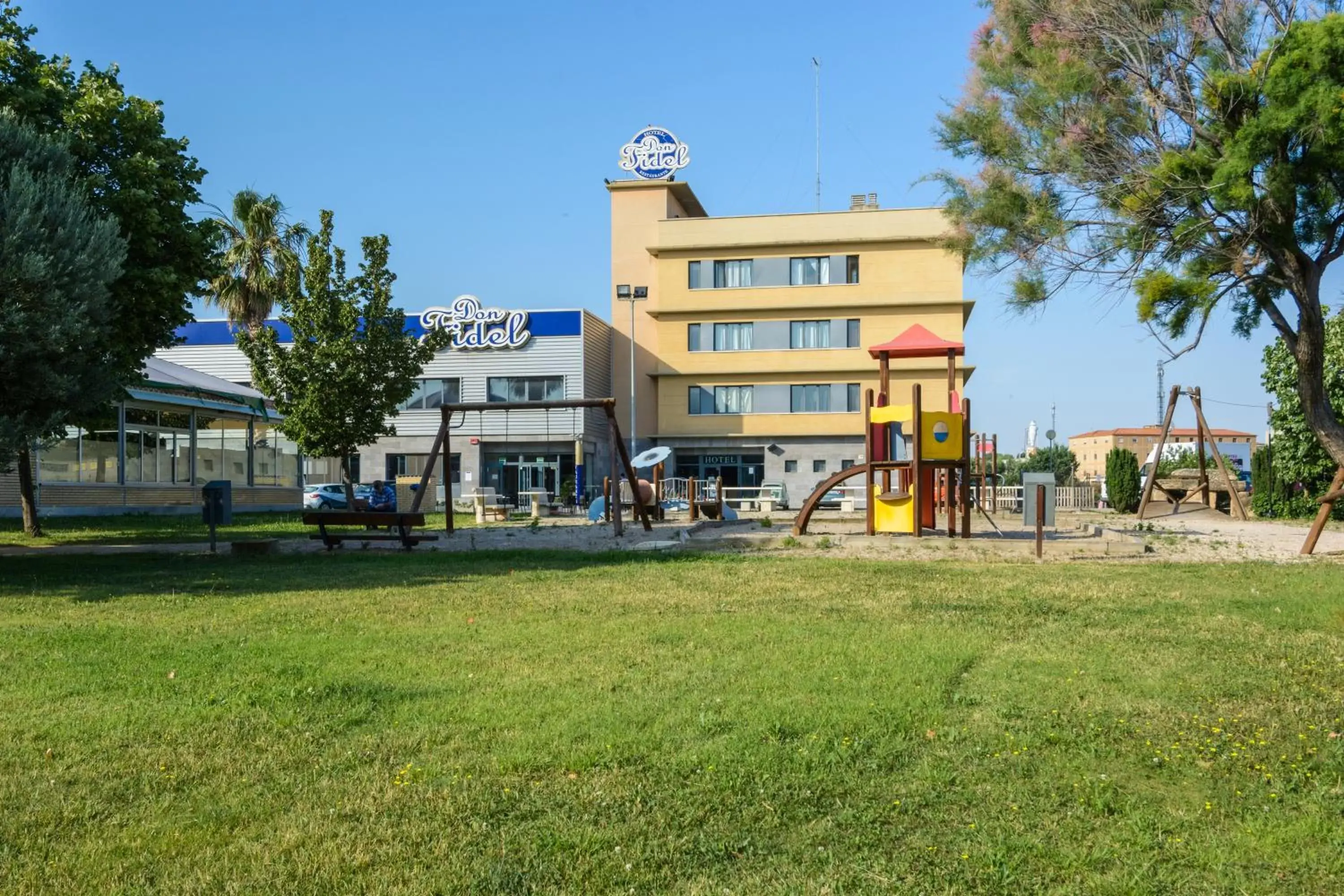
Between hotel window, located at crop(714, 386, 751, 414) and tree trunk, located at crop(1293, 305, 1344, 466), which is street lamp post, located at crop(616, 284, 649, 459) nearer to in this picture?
hotel window, located at crop(714, 386, 751, 414)

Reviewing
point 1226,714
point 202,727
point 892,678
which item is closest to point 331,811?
point 202,727

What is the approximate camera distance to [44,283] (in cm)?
1145

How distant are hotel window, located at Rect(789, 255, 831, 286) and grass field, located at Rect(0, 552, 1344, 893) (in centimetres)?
4296

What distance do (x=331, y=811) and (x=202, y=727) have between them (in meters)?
1.60

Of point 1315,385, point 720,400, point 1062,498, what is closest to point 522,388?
point 720,400

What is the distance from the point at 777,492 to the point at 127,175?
33.8 m

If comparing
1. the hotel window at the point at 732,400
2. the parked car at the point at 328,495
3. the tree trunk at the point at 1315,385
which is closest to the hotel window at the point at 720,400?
the hotel window at the point at 732,400

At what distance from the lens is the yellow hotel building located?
51000 mm

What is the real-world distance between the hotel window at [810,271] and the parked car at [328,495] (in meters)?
21.8

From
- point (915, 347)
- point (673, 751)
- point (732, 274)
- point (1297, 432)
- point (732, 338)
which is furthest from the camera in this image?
point (732, 338)

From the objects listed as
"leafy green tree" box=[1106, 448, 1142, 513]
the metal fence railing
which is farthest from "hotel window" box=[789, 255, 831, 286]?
"leafy green tree" box=[1106, 448, 1142, 513]

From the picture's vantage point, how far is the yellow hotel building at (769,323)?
167 feet

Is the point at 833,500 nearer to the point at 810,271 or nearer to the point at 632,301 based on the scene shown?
the point at 632,301

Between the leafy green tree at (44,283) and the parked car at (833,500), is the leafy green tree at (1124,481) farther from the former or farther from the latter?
the leafy green tree at (44,283)
